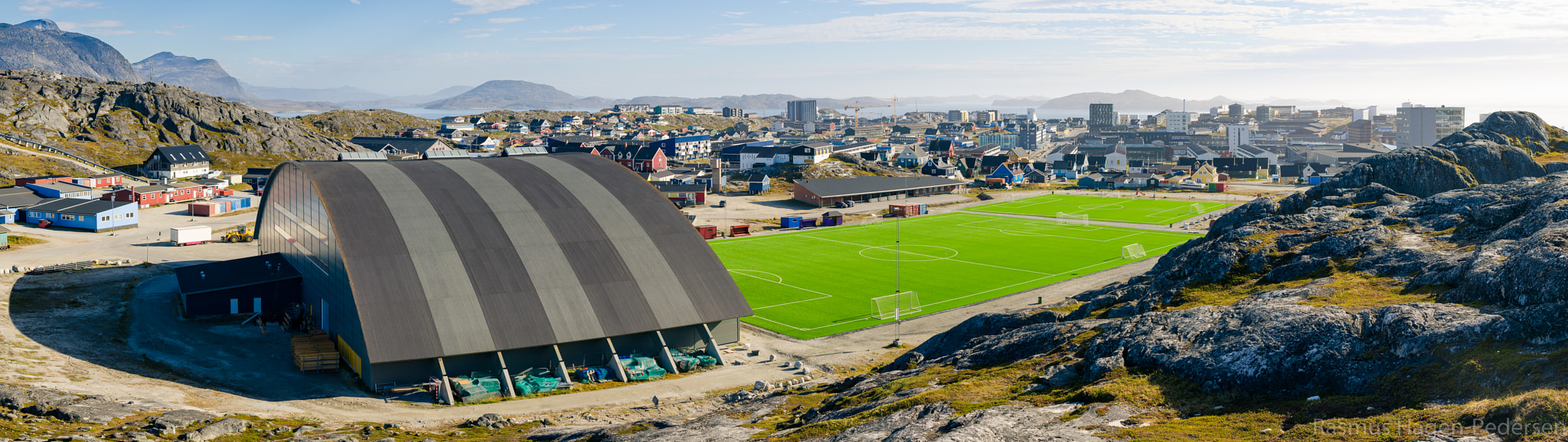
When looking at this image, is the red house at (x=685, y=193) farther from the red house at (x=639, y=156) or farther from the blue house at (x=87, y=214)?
the blue house at (x=87, y=214)

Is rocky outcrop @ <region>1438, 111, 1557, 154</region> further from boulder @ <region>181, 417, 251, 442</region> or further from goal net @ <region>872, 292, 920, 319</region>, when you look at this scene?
boulder @ <region>181, 417, 251, 442</region>

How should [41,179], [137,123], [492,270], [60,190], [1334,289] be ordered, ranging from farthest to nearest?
[137,123] → [41,179] → [60,190] → [492,270] → [1334,289]

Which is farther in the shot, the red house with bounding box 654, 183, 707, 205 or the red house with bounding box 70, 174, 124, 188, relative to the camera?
the red house with bounding box 654, 183, 707, 205

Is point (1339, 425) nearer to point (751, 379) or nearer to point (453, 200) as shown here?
point (751, 379)

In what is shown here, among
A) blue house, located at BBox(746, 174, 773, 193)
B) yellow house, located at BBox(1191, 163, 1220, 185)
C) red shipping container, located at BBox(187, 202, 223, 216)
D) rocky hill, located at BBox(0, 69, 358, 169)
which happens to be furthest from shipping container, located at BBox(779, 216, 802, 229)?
rocky hill, located at BBox(0, 69, 358, 169)

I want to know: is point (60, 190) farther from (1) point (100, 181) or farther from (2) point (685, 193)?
(2) point (685, 193)

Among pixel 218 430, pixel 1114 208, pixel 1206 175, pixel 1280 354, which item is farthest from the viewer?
pixel 1206 175

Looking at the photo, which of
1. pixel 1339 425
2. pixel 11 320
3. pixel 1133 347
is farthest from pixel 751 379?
pixel 11 320

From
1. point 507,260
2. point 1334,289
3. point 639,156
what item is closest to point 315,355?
point 507,260
